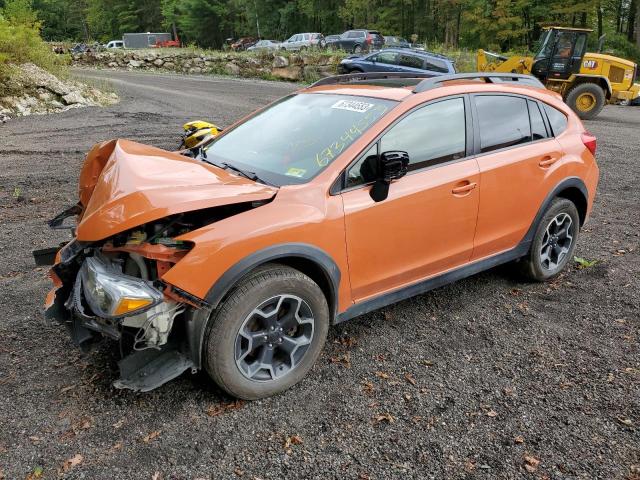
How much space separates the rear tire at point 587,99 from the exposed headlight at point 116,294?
15.8 m

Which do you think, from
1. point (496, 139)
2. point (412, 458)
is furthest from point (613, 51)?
point (412, 458)

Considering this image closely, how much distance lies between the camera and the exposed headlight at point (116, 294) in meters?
2.55

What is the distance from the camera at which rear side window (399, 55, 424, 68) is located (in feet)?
62.3

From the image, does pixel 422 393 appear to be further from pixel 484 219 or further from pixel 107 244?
pixel 107 244

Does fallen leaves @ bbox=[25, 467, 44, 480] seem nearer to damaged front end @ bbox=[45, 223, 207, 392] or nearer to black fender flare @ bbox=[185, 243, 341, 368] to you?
damaged front end @ bbox=[45, 223, 207, 392]

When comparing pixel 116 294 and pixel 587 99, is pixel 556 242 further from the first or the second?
pixel 587 99

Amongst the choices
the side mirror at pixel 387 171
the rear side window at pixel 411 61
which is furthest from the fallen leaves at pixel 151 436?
the rear side window at pixel 411 61

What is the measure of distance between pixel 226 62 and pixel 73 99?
16224mm

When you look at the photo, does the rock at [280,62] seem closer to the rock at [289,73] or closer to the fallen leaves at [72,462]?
the rock at [289,73]

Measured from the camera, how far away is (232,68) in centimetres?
2964

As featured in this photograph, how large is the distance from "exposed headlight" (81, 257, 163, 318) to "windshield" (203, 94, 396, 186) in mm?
1024

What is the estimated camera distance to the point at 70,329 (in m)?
3.00

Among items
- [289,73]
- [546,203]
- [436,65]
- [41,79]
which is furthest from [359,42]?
[546,203]

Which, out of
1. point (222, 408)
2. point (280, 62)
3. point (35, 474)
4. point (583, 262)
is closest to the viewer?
point (35, 474)
